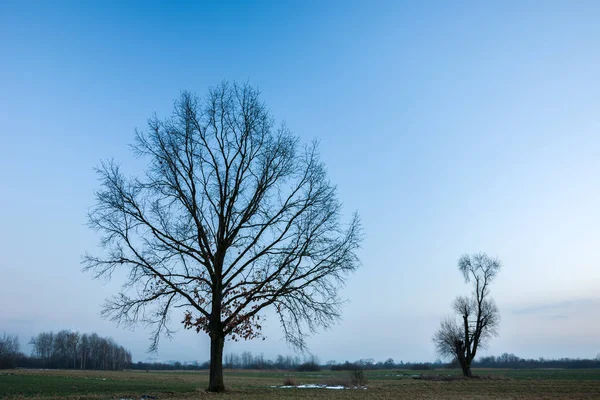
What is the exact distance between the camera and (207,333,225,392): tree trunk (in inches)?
674

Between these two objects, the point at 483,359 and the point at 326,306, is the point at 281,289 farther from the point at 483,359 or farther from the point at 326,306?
the point at 483,359

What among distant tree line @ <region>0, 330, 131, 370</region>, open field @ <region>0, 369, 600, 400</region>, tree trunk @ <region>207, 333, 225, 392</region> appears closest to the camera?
open field @ <region>0, 369, 600, 400</region>

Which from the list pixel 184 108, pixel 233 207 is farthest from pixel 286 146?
pixel 184 108

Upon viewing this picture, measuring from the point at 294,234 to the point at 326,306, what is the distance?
3.25m

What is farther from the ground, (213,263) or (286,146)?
(286,146)

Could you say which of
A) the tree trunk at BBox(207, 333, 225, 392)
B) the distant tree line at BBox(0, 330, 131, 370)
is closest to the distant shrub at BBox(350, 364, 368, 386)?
the tree trunk at BBox(207, 333, 225, 392)

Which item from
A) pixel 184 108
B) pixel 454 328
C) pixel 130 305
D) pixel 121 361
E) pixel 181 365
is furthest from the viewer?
pixel 181 365

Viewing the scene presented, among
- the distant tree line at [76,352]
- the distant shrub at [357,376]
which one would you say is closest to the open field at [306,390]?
the distant shrub at [357,376]

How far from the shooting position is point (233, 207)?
18.7m

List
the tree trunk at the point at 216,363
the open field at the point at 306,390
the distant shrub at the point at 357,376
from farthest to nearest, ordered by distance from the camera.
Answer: the distant shrub at the point at 357,376 < the tree trunk at the point at 216,363 < the open field at the point at 306,390

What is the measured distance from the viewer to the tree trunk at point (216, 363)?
17.1 metres

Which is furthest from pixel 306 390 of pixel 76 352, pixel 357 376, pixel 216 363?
pixel 76 352

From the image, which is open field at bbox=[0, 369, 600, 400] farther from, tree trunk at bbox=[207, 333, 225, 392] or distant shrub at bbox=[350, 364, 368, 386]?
distant shrub at bbox=[350, 364, 368, 386]

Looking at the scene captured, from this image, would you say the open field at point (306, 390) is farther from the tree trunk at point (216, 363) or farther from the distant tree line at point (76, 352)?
the distant tree line at point (76, 352)
